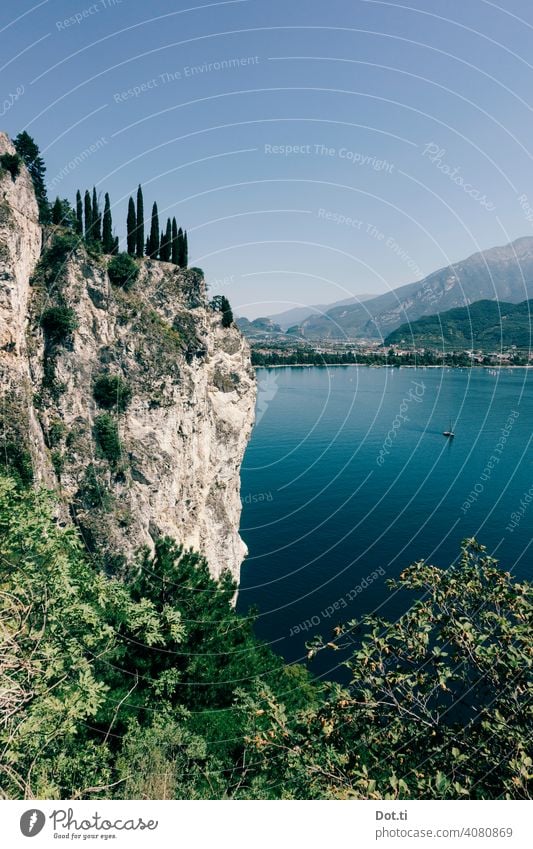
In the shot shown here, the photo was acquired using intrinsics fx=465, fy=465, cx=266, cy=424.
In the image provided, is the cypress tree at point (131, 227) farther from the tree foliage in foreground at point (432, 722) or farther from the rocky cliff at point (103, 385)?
the tree foliage in foreground at point (432, 722)

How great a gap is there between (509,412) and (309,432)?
50.8 metres

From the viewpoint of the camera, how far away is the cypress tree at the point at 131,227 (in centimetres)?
3725

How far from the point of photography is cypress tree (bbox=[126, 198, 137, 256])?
37.2 m

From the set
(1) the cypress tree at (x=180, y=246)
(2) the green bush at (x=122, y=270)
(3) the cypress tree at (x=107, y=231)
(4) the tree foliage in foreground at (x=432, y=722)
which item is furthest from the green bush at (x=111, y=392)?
(4) the tree foliage in foreground at (x=432, y=722)

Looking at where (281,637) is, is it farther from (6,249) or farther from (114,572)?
(6,249)

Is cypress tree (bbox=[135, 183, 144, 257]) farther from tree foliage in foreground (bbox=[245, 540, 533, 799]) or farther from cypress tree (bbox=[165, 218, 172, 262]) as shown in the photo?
tree foliage in foreground (bbox=[245, 540, 533, 799])

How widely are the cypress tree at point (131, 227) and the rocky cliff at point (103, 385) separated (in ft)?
7.85

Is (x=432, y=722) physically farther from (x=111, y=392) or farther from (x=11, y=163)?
(x=11, y=163)

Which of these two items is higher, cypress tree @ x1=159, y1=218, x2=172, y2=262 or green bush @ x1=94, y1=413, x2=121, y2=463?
cypress tree @ x1=159, y1=218, x2=172, y2=262

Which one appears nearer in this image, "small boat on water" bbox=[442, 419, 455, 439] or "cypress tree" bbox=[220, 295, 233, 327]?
"cypress tree" bbox=[220, 295, 233, 327]

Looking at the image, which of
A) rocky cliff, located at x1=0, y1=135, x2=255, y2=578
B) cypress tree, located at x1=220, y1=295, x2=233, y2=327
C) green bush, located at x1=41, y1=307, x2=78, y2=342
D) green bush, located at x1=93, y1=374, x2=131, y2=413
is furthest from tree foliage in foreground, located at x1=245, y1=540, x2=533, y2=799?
cypress tree, located at x1=220, y1=295, x2=233, y2=327

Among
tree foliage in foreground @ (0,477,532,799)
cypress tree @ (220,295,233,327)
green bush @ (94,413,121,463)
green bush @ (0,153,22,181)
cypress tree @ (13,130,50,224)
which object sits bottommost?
tree foliage in foreground @ (0,477,532,799)

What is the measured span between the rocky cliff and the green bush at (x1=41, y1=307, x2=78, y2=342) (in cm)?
6
